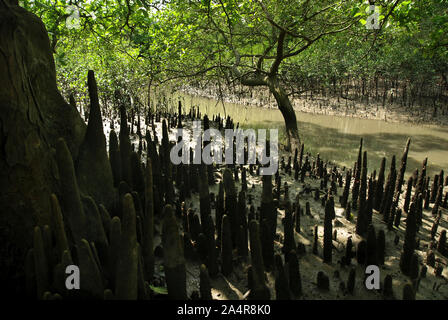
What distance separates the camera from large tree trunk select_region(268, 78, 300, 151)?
793 cm

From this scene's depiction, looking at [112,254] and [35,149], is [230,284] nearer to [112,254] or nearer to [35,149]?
[112,254]

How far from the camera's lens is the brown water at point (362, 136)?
8984 mm

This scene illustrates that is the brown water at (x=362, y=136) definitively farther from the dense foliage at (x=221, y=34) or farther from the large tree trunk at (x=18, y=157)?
the large tree trunk at (x=18, y=157)

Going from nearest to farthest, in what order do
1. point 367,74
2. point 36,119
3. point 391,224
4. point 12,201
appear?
point 12,201
point 36,119
point 391,224
point 367,74

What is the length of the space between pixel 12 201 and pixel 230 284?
5.90ft

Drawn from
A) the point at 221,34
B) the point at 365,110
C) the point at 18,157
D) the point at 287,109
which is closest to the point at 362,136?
the point at 365,110

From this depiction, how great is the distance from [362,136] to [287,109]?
4.64 m

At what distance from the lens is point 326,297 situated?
2.77 metres

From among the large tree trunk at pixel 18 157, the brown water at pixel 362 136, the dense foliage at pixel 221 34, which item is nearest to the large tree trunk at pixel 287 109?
the dense foliage at pixel 221 34

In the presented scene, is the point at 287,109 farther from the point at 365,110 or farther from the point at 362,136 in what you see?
the point at 365,110

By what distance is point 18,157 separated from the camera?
2143mm

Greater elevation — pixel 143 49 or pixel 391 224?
pixel 143 49

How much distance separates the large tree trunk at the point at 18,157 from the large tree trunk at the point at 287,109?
6188 millimetres
